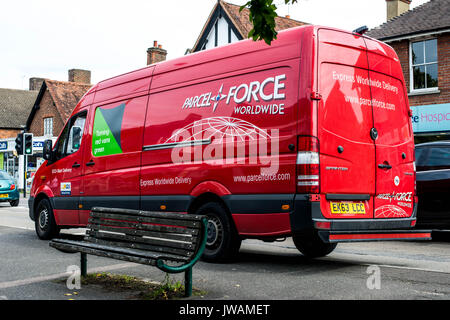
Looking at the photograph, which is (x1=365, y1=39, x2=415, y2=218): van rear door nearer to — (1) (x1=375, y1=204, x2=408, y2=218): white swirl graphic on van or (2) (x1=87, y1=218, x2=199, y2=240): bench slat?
(1) (x1=375, y1=204, x2=408, y2=218): white swirl graphic on van

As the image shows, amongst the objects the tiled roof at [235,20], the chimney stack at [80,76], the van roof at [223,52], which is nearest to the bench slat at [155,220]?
the van roof at [223,52]

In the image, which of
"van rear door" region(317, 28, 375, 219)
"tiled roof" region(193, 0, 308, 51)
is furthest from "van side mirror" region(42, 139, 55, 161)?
"tiled roof" region(193, 0, 308, 51)

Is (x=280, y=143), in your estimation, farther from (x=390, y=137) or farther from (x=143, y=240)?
(x=143, y=240)

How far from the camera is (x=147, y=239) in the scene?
6.00 meters

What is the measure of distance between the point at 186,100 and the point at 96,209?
241cm

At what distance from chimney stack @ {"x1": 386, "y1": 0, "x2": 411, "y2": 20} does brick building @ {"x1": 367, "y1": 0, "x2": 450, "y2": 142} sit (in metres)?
4.45

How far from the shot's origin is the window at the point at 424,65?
2069cm

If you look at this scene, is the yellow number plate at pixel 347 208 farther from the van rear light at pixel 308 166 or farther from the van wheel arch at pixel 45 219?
the van wheel arch at pixel 45 219

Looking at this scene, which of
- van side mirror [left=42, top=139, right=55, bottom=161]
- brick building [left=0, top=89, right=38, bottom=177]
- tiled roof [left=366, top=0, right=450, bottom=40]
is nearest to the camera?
van side mirror [left=42, top=139, right=55, bottom=161]

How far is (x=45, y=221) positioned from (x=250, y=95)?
5815 mm

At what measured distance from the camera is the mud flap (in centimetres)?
668

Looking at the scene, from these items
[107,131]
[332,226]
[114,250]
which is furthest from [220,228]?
[107,131]
